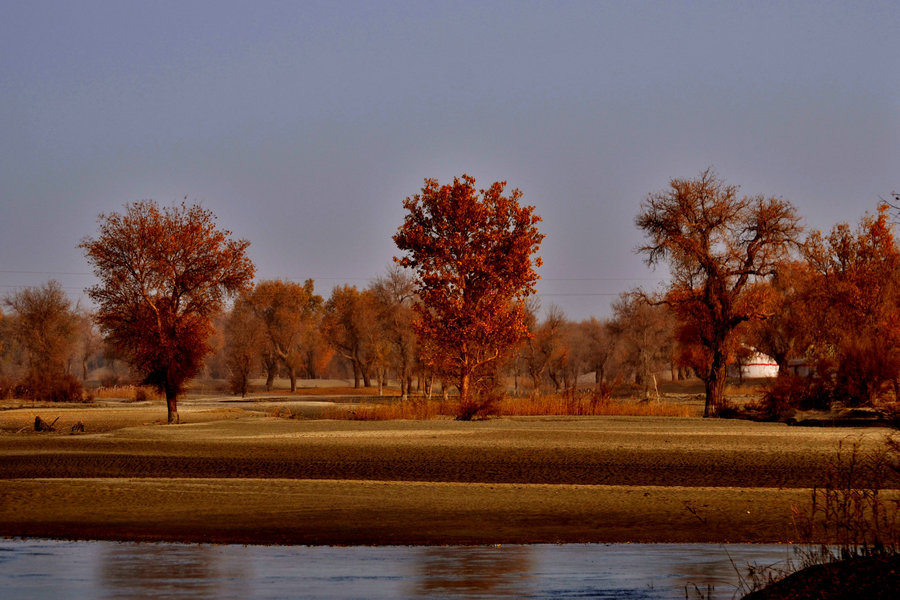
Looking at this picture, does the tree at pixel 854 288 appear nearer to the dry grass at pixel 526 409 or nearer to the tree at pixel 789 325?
the tree at pixel 789 325

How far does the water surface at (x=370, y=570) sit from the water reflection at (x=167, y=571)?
0.4 inches

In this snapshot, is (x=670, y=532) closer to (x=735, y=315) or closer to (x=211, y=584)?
(x=211, y=584)

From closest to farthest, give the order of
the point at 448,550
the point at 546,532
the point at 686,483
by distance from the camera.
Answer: the point at 448,550, the point at 546,532, the point at 686,483

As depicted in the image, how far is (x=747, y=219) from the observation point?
50.7 meters

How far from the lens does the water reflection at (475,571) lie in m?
10.2

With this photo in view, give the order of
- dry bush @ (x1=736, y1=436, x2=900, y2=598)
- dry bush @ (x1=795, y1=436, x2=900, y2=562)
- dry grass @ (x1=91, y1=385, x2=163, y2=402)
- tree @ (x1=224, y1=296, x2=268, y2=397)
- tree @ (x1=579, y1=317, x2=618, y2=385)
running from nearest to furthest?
1. dry bush @ (x1=736, y1=436, x2=900, y2=598)
2. dry bush @ (x1=795, y1=436, x2=900, y2=562)
3. dry grass @ (x1=91, y1=385, x2=163, y2=402)
4. tree @ (x1=224, y1=296, x2=268, y2=397)
5. tree @ (x1=579, y1=317, x2=618, y2=385)

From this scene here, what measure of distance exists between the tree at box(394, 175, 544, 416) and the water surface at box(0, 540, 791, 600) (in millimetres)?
35561

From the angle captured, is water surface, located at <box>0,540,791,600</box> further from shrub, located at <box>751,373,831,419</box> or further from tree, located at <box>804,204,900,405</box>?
tree, located at <box>804,204,900,405</box>

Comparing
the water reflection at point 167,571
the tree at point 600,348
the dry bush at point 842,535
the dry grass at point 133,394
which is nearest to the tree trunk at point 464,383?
the dry grass at point 133,394

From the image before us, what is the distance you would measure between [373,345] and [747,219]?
222ft

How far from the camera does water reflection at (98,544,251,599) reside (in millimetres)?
10070

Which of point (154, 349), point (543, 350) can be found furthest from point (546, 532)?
point (543, 350)

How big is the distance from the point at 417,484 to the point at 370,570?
8212 mm

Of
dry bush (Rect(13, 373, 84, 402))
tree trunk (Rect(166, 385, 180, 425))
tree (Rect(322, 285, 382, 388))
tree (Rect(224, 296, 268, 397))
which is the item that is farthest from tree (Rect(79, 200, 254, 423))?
tree (Rect(322, 285, 382, 388))
